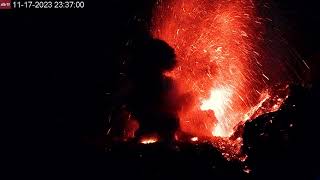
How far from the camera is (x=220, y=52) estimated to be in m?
12.2

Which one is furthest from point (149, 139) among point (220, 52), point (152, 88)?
point (220, 52)

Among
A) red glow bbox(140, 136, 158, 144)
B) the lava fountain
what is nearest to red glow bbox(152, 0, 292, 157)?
the lava fountain

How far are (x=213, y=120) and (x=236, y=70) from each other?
2.67 meters

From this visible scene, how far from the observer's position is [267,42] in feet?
42.7

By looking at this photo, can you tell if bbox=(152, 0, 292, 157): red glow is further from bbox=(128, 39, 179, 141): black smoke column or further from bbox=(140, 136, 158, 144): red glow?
bbox=(140, 136, 158, 144): red glow

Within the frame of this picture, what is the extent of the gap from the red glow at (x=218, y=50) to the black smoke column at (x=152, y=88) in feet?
7.06

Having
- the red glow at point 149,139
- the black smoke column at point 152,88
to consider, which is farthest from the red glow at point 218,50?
the red glow at point 149,139

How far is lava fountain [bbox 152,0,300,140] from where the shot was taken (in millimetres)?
11680

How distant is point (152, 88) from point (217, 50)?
411 centimetres

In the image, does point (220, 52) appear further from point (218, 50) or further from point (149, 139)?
point (149, 139)

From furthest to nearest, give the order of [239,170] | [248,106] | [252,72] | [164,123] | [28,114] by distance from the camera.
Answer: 1. [28,114]
2. [252,72]
3. [248,106]
4. [164,123]
5. [239,170]

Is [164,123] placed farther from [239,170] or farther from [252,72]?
[252,72]

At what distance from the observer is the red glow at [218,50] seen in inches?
459

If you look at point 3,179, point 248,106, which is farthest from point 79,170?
point 248,106
